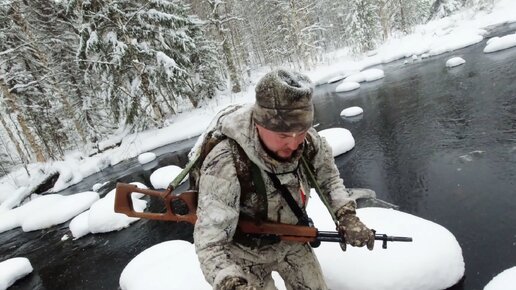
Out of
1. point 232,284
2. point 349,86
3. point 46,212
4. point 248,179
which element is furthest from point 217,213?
point 349,86

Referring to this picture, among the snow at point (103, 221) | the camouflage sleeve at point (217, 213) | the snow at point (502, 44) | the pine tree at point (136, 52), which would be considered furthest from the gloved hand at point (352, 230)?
the pine tree at point (136, 52)

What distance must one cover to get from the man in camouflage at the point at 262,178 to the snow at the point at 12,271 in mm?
7523

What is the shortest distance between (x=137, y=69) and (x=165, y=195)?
17.4 meters

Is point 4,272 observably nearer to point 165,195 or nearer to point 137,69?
point 165,195

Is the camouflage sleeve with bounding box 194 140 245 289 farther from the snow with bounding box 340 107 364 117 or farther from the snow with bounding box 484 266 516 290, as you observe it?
the snow with bounding box 340 107 364 117

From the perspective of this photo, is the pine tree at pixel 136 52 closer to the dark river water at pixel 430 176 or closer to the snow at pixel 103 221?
the dark river water at pixel 430 176

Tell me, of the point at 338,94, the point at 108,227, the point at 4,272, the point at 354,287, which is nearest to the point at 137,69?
the point at 338,94

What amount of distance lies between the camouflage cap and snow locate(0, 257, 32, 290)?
27.0 feet

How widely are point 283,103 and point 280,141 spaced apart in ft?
0.77

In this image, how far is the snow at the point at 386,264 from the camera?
4215 millimetres

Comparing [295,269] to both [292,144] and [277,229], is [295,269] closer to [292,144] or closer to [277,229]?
[277,229]

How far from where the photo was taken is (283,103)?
79.4 inches

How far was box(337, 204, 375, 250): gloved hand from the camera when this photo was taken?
2.49m

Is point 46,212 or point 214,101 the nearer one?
point 46,212
